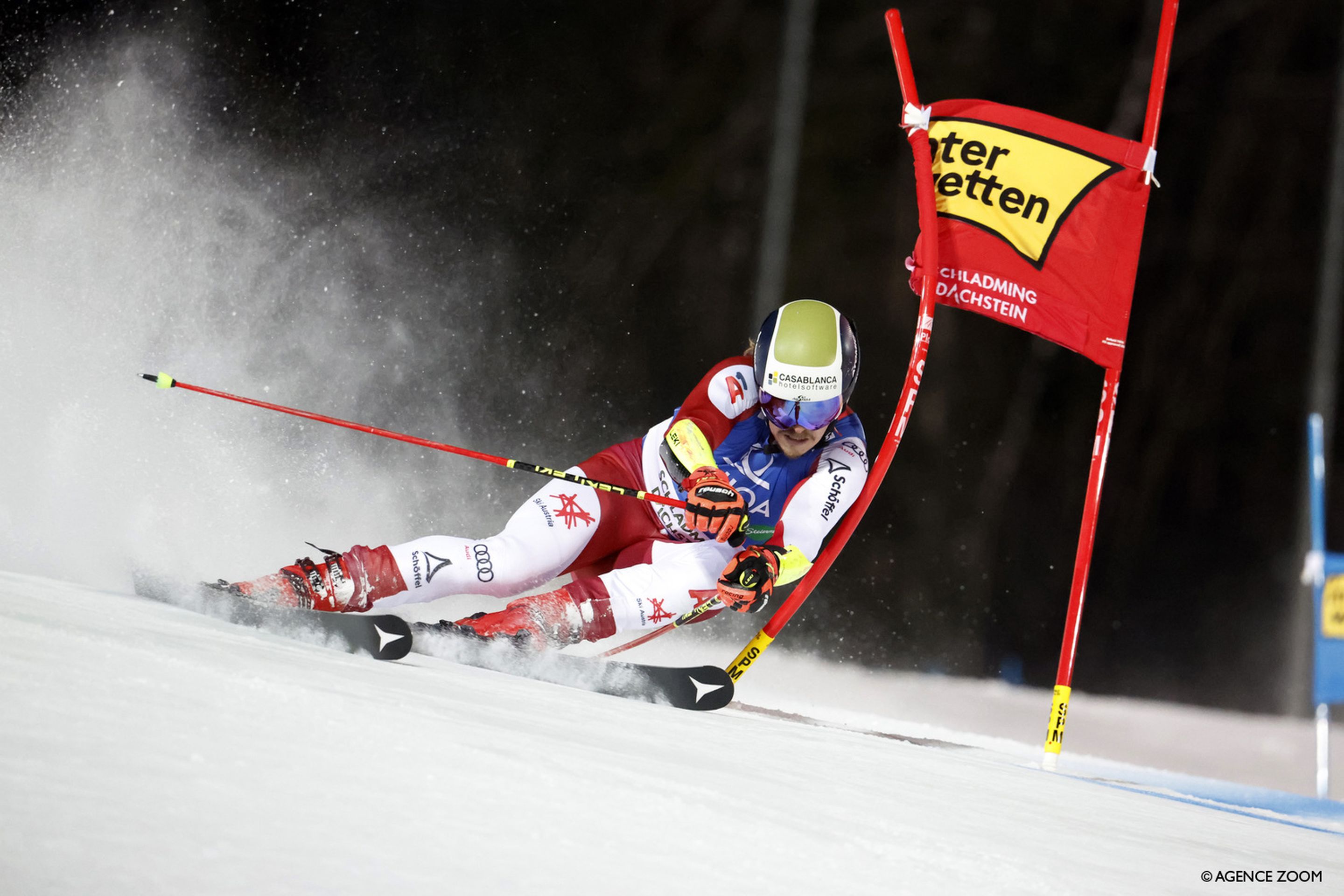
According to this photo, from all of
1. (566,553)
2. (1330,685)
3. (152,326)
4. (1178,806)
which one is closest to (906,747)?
(1178,806)

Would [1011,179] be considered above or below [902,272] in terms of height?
below

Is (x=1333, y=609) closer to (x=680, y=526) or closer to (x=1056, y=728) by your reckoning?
(x=1056, y=728)

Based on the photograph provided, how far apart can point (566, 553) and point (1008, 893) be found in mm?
1972

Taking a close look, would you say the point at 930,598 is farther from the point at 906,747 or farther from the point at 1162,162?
the point at 906,747

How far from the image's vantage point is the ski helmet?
117 inches

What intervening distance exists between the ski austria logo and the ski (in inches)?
59.0

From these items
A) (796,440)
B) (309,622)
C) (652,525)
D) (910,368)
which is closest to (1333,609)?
(910,368)

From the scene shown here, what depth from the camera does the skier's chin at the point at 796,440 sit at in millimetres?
3113

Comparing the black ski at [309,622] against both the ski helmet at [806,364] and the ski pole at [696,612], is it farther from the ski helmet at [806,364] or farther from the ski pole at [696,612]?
the ski helmet at [806,364]

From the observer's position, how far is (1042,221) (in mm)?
3105

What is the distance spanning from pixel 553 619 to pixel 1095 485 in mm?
1437

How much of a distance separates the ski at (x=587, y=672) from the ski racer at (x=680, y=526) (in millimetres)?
57

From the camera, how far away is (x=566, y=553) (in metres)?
3.10

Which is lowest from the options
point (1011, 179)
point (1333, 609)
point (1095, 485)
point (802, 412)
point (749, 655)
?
point (749, 655)
